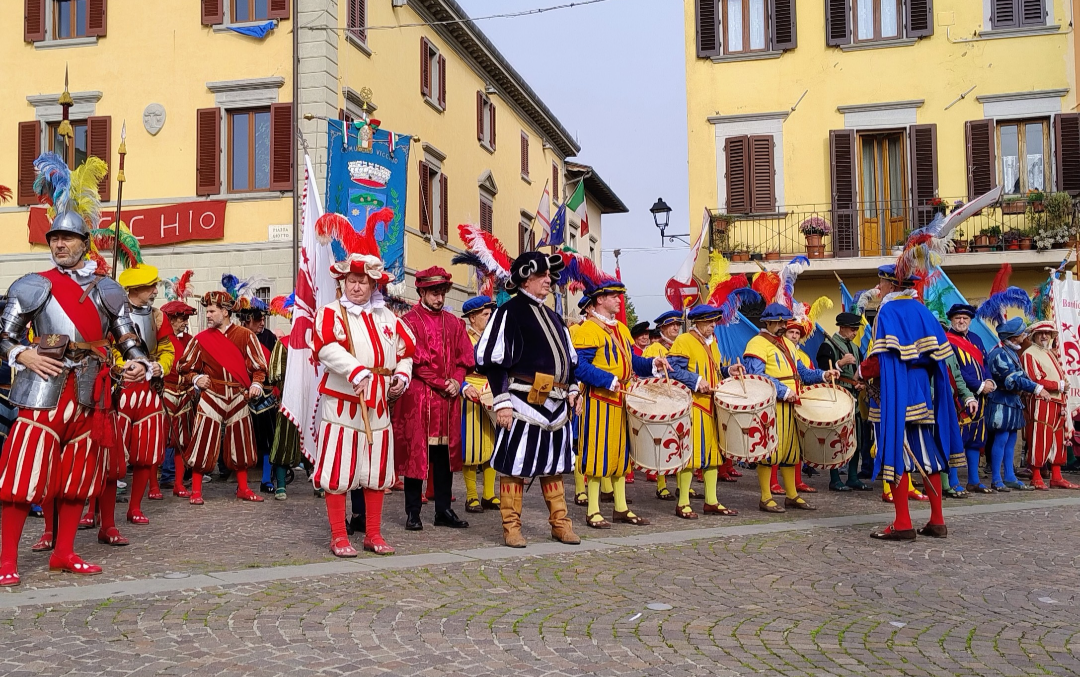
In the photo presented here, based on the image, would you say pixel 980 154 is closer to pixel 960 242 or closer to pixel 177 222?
pixel 960 242

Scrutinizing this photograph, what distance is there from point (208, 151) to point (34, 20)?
15.6 ft

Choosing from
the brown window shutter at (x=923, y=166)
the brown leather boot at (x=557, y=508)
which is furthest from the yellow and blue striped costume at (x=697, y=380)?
the brown window shutter at (x=923, y=166)

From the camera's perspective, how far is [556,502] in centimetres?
755

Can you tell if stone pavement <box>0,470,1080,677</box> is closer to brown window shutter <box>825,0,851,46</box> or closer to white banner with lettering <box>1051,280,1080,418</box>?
white banner with lettering <box>1051,280,1080,418</box>

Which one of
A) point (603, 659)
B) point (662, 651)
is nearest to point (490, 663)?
point (603, 659)

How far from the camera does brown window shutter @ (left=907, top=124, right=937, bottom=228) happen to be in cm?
2053

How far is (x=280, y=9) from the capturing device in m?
20.2

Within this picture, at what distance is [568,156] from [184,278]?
106 feet

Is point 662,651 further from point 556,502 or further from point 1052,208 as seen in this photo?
point 1052,208

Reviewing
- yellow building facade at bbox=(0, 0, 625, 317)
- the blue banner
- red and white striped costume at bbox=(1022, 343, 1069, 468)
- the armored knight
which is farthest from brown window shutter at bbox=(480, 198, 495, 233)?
the armored knight

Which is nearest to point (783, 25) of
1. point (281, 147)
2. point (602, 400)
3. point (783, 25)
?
point (783, 25)

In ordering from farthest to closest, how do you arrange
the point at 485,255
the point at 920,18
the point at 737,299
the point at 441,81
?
the point at 441,81
the point at 920,18
the point at 737,299
the point at 485,255

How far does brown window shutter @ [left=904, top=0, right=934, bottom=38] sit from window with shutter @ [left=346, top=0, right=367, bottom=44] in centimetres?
1088

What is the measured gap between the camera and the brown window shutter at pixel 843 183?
20.8m
